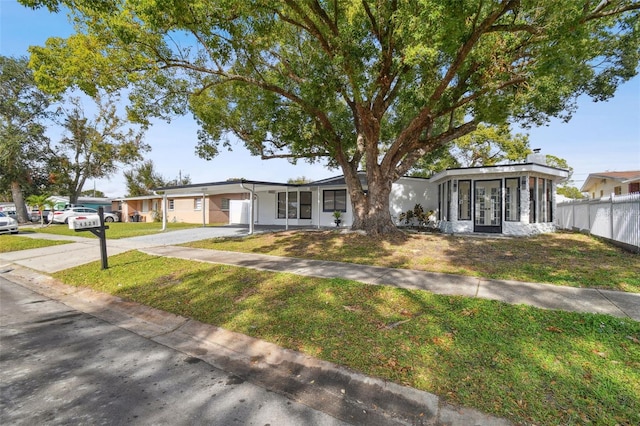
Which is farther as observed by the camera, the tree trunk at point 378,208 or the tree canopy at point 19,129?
the tree canopy at point 19,129

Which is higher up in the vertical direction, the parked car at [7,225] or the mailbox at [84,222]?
the mailbox at [84,222]

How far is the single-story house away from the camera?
12699mm

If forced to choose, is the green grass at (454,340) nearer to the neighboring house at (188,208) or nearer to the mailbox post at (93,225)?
the mailbox post at (93,225)

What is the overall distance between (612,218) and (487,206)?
4.86m

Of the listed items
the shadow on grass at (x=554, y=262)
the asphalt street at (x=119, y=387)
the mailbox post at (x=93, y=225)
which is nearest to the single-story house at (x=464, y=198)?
the shadow on grass at (x=554, y=262)

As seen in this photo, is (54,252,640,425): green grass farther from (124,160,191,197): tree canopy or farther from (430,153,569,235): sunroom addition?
(124,160,191,197): tree canopy

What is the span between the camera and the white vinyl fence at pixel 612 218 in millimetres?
7688

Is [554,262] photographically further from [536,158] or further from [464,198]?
[536,158]

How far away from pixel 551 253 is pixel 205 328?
895cm

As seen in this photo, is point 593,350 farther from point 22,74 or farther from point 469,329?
point 22,74

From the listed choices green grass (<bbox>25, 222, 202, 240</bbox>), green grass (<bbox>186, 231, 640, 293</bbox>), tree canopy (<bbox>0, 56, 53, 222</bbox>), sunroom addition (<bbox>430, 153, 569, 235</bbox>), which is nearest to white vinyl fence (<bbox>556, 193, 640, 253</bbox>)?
green grass (<bbox>186, 231, 640, 293</bbox>)

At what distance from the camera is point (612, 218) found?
9297 mm

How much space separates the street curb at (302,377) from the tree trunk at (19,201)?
30390 mm

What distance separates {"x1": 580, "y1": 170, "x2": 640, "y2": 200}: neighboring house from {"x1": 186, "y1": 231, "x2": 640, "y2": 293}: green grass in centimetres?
1468
